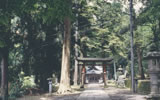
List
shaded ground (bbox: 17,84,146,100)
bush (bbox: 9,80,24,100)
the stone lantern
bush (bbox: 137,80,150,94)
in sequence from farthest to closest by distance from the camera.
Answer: bush (bbox: 9,80,24,100) < bush (bbox: 137,80,150,94) < shaded ground (bbox: 17,84,146,100) < the stone lantern

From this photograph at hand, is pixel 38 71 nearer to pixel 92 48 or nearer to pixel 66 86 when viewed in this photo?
pixel 66 86

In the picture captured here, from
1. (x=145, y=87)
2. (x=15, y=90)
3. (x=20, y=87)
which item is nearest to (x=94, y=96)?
(x=145, y=87)

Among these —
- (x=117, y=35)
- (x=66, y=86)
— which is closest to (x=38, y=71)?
(x=66, y=86)

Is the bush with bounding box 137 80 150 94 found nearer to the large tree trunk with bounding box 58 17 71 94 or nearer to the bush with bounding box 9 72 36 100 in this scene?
the large tree trunk with bounding box 58 17 71 94

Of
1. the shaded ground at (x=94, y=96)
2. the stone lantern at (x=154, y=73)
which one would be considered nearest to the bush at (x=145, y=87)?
the shaded ground at (x=94, y=96)

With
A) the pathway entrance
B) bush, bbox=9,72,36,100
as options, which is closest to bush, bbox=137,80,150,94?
the pathway entrance

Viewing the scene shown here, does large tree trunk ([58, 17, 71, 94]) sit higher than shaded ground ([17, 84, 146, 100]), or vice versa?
large tree trunk ([58, 17, 71, 94])

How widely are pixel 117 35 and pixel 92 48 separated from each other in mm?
6153

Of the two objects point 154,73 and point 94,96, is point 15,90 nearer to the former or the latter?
point 94,96

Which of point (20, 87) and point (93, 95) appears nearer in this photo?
point (93, 95)

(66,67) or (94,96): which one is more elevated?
(66,67)

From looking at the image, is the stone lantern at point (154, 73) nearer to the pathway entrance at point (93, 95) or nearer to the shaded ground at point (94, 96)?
the shaded ground at point (94, 96)

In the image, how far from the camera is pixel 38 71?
21.5m

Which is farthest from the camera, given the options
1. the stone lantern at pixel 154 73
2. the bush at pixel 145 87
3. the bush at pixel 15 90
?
the bush at pixel 15 90
